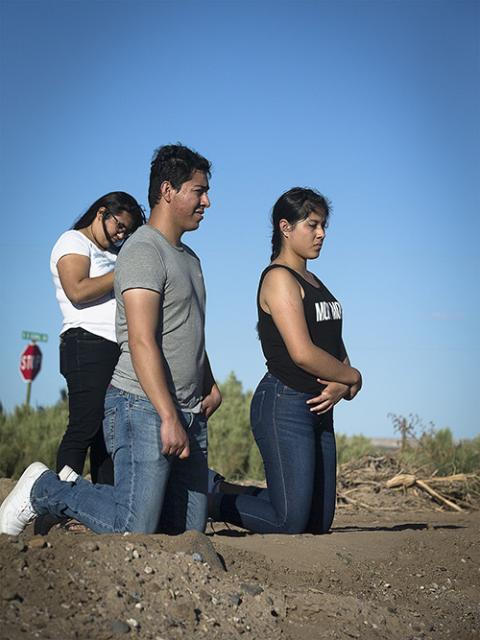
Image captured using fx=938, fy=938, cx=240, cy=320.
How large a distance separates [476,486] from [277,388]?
14.2 feet

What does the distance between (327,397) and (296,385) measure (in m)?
0.20

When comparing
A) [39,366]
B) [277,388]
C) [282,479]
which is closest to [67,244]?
[277,388]

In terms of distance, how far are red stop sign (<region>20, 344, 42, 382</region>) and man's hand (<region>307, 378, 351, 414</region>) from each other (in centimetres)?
1003

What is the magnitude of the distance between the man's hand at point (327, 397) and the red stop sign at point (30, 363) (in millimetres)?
10027

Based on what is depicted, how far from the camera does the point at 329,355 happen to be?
548 cm

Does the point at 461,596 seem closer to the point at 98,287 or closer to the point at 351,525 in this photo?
the point at 98,287

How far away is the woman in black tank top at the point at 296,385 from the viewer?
213 inches

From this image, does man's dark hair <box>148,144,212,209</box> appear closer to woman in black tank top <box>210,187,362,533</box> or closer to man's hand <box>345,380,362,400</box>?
woman in black tank top <box>210,187,362,533</box>

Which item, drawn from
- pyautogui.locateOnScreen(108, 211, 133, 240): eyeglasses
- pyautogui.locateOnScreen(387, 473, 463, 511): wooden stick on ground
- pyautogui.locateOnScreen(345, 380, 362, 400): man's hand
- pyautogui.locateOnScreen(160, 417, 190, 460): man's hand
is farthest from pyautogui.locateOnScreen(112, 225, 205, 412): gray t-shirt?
pyautogui.locateOnScreen(387, 473, 463, 511): wooden stick on ground

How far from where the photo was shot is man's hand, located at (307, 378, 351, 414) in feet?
18.0

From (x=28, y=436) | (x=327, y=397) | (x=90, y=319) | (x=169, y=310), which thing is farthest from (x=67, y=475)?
(x=28, y=436)

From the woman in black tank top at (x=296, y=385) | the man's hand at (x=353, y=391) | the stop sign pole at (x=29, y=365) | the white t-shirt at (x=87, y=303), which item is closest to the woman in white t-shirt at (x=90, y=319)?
the white t-shirt at (x=87, y=303)

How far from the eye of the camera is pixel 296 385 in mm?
5473

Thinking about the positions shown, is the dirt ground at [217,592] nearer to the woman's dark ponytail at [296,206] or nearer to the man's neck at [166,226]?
the man's neck at [166,226]
